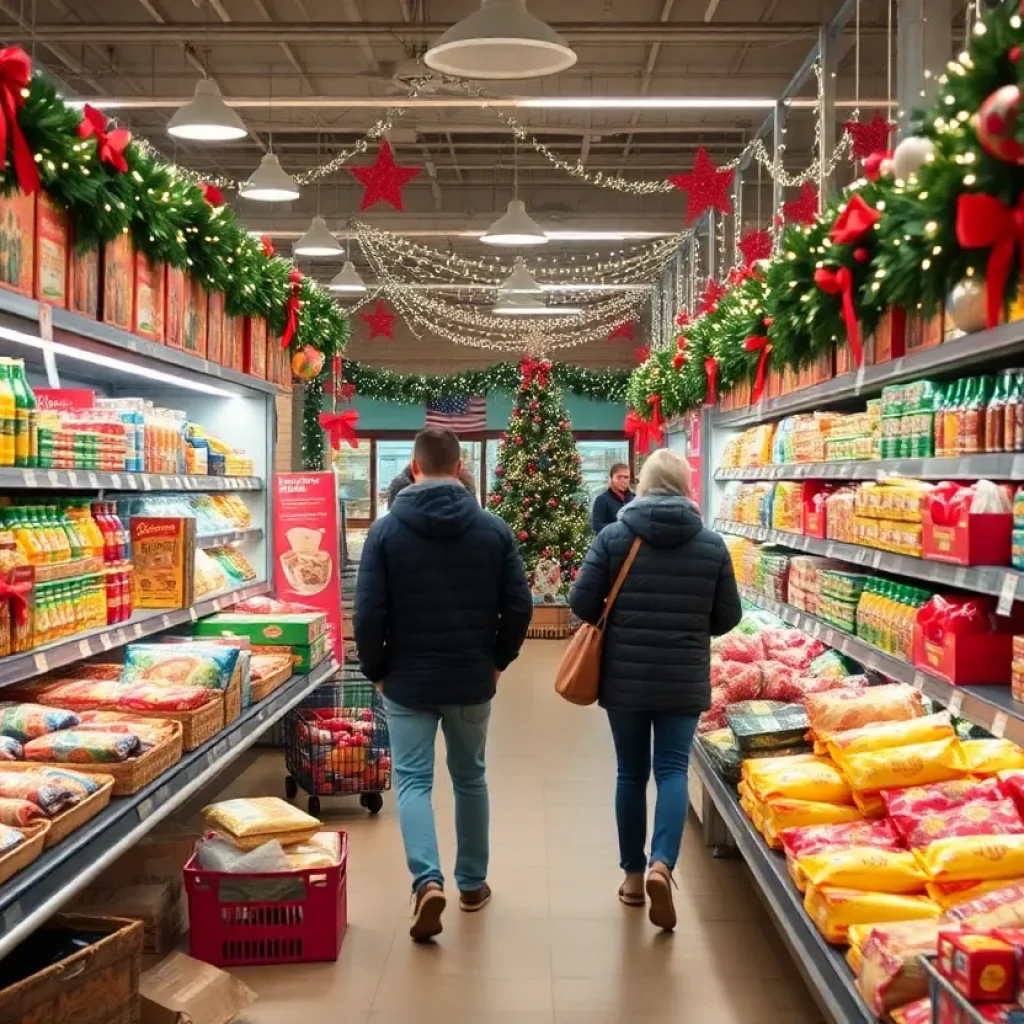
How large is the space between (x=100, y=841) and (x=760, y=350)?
174 inches

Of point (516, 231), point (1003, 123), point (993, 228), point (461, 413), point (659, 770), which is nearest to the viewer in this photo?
point (1003, 123)

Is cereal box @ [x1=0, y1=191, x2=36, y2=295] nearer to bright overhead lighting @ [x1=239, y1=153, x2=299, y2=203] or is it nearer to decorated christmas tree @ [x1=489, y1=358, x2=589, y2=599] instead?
bright overhead lighting @ [x1=239, y1=153, x2=299, y2=203]

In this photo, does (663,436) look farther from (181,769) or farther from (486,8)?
(181,769)

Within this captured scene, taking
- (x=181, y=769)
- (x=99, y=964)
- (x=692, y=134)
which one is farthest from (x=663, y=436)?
(x=99, y=964)

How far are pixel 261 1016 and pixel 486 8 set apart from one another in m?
3.78

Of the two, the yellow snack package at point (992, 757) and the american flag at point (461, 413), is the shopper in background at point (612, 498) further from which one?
the yellow snack package at point (992, 757)

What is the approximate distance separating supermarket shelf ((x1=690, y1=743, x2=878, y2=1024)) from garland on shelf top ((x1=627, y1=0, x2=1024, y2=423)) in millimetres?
1642

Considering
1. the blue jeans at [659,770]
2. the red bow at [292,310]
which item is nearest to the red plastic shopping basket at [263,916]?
the blue jeans at [659,770]

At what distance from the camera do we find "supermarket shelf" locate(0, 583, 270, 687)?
3.79m

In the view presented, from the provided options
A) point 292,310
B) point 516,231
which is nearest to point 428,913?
point 292,310

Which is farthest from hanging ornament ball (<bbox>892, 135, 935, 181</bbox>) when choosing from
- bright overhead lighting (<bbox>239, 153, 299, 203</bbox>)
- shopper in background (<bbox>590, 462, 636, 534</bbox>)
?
shopper in background (<bbox>590, 462, 636, 534</bbox>)

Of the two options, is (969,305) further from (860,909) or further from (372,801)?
(372,801)

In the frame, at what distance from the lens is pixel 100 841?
3.57 metres

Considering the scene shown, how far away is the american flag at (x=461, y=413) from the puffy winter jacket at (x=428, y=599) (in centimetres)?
1748
